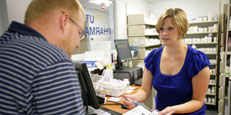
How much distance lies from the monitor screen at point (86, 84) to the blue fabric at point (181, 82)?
0.61 metres

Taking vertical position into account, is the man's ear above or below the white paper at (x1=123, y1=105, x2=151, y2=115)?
above

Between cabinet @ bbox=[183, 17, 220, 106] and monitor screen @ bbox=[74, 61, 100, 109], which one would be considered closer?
monitor screen @ bbox=[74, 61, 100, 109]

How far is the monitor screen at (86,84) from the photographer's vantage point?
1.22m

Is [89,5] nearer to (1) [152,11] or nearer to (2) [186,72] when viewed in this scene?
(2) [186,72]

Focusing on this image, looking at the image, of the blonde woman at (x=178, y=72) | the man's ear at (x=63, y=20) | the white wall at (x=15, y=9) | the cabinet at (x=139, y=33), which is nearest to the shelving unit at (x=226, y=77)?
the cabinet at (x=139, y=33)

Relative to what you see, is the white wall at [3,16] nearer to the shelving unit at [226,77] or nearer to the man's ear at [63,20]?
the man's ear at [63,20]

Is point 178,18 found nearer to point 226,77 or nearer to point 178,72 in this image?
point 178,72

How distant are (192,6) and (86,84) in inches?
194

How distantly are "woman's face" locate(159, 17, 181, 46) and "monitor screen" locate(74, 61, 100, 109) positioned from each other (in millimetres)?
757

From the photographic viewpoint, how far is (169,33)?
1431mm

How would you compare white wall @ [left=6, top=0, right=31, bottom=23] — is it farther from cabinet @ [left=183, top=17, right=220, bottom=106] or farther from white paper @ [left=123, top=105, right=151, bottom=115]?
cabinet @ [left=183, top=17, right=220, bottom=106]

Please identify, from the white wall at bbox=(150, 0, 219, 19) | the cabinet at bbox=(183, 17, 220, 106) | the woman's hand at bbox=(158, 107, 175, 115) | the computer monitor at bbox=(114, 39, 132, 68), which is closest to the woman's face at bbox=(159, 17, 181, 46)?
the woman's hand at bbox=(158, 107, 175, 115)

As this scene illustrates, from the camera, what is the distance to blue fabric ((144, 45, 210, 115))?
1.34m

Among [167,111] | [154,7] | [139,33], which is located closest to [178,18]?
[167,111]
